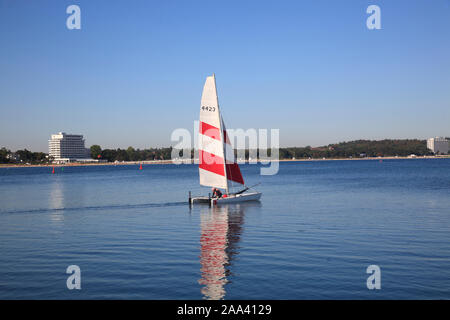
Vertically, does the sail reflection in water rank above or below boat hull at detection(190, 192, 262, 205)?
below

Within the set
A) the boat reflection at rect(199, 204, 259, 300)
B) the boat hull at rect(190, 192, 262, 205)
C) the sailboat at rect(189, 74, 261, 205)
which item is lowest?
the boat reflection at rect(199, 204, 259, 300)

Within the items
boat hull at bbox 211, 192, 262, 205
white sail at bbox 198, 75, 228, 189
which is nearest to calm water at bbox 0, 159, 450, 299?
boat hull at bbox 211, 192, 262, 205

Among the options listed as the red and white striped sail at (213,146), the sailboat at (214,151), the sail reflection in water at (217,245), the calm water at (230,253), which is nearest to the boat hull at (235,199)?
the sailboat at (214,151)

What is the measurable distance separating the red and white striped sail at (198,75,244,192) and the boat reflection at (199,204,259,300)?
5.00m

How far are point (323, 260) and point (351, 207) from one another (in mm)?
25832

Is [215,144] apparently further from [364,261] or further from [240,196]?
[364,261]

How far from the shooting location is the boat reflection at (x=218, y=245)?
739 inches

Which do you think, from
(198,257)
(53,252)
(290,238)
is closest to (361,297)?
(198,257)

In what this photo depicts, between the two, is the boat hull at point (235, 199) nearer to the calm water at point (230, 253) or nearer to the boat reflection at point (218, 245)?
the boat reflection at point (218, 245)

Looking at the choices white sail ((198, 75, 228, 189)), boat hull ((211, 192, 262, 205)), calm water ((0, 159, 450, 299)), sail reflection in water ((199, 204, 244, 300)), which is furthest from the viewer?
boat hull ((211, 192, 262, 205))

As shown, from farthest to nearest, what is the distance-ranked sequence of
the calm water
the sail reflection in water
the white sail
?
Result: the white sail < the sail reflection in water < the calm water

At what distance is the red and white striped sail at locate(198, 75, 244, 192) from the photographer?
48.5 meters

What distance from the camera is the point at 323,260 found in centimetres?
2245

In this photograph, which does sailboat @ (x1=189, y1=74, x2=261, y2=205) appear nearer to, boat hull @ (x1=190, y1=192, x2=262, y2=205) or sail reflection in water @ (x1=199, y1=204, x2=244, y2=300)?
boat hull @ (x1=190, y1=192, x2=262, y2=205)
